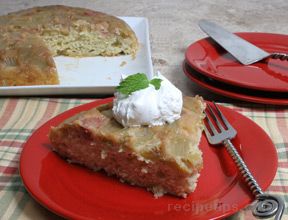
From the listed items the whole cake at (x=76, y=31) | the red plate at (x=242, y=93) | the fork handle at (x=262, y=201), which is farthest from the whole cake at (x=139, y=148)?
the whole cake at (x=76, y=31)

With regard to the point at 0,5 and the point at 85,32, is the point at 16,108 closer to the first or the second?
the point at 85,32

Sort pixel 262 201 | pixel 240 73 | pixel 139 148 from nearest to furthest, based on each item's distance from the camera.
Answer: pixel 262 201, pixel 139 148, pixel 240 73

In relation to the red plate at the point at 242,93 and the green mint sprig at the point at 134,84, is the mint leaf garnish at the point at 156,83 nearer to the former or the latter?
the green mint sprig at the point at 134,84

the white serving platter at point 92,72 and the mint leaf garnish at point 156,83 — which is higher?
→ the mint leaf garnish at point 156,83

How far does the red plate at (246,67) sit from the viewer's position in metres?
1.70

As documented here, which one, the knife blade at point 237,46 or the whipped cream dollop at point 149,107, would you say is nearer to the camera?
the whipped cream dollop at point 149,107

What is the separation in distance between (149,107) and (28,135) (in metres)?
0.49

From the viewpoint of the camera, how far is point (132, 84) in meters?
1.27

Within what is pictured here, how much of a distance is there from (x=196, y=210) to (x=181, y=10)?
2106 mm

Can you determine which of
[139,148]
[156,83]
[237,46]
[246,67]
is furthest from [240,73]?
[139,148]

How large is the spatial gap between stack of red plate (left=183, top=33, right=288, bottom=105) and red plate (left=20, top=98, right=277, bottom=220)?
0.35 metres

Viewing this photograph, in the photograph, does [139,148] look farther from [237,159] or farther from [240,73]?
[240,73]

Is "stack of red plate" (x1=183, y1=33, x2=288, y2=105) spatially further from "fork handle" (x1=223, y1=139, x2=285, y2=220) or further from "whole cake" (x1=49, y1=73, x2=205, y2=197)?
"fork handle" (x1=223, y1=139, x2=285, y2=220)

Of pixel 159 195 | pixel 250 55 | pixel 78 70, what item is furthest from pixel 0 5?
pixel 159 195
